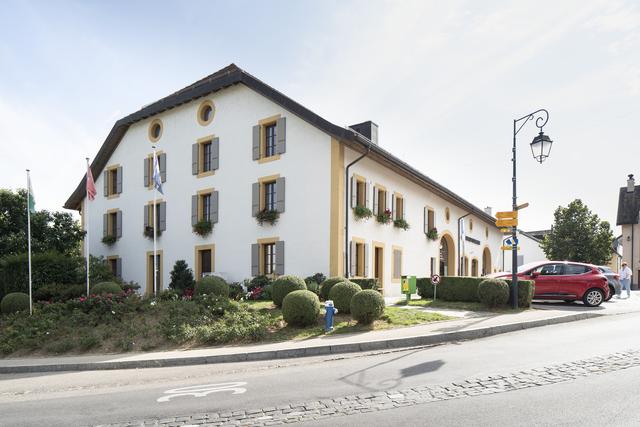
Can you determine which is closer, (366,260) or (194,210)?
(366,260)

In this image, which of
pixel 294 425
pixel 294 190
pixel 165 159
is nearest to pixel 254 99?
pixel 294 190

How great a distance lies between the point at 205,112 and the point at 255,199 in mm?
6100

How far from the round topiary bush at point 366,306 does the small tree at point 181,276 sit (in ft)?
39.2

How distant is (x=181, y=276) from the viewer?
22250 mm

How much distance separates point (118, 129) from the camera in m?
27.5

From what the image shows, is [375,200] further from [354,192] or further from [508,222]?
[508,222]

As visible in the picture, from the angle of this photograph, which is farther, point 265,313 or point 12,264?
Answer: point 12,264

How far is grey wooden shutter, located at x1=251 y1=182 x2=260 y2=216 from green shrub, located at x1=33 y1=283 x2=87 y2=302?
7424mm

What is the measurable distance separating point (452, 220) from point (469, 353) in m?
22.9

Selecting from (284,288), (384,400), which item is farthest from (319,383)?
(284,288)

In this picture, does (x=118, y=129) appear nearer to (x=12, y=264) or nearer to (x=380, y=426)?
(x=12, y=264)

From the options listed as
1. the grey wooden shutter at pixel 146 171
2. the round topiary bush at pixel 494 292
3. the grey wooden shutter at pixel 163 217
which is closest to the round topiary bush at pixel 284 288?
the round topiary bush at pixel 494 292

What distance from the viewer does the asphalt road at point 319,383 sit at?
214 inches

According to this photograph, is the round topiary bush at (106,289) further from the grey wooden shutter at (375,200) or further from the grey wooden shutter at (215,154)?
the grey wooden shutter at (375,200)
